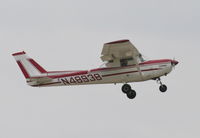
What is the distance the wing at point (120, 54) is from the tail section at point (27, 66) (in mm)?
3888

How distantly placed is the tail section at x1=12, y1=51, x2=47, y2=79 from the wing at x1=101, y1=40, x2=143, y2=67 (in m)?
3.89

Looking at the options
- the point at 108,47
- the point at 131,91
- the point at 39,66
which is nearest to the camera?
the point at 108,47

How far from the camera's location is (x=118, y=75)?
25.3 m

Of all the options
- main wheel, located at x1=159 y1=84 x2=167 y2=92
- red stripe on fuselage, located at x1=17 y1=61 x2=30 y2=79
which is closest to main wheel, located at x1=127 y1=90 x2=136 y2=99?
main wheel, located at x1=159 y1=84 x2=167 y2=92

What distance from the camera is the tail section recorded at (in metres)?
27.0

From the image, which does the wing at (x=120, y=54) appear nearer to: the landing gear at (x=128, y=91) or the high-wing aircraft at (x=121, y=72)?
the high-wing aircraft at (x=121, y=72)

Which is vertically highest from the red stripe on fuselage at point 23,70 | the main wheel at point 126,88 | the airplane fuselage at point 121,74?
the red stripe on fuselage at point 23,70

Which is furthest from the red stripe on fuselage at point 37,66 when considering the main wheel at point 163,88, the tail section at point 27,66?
the main wheel at point 163,88

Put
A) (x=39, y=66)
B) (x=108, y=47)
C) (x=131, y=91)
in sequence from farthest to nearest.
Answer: (x=39, y=66), (x=131, y=91), (x=108, y=47)

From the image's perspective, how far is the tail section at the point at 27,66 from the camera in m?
27.0

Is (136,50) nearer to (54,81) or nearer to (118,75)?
(118,75)

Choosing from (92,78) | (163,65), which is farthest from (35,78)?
(163,65)

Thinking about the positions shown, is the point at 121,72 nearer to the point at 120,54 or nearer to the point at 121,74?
the point at 121,74

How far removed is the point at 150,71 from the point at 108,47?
8.60 ft
